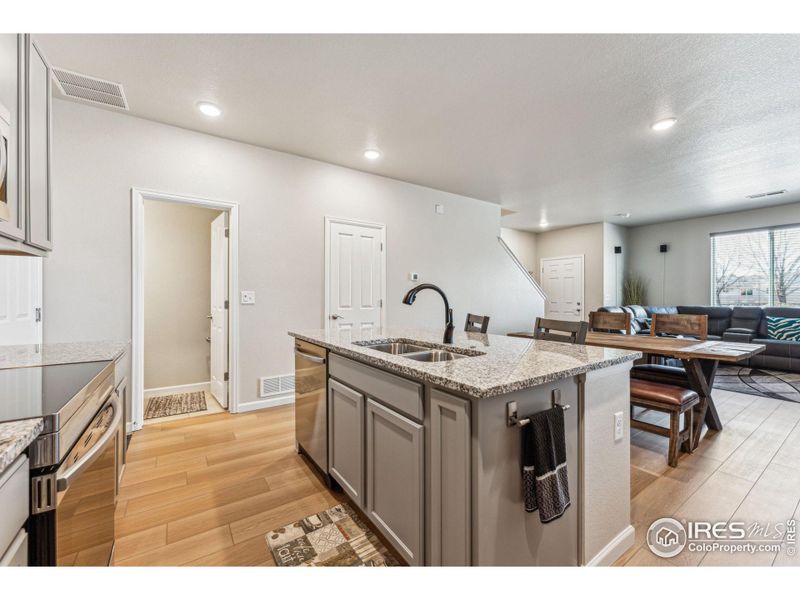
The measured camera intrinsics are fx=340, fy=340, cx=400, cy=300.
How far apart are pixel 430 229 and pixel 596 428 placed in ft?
12.3

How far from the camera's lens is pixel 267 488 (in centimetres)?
204

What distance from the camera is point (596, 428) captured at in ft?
4.57

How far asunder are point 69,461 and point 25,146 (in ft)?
4.21

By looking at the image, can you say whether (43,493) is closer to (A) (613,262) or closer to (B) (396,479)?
(B) (396,479)

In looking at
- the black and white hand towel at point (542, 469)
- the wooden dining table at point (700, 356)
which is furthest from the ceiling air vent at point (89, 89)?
the wooden dining table at point (700, 356)

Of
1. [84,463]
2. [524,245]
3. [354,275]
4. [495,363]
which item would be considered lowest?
[84,463]

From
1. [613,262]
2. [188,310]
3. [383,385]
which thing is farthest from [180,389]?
[613,262]

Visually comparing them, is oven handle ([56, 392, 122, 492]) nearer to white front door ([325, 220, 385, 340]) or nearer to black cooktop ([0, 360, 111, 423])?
black cooktop ([0, 360, 111, 423])

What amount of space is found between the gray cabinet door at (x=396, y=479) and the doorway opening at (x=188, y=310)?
2.31 metres

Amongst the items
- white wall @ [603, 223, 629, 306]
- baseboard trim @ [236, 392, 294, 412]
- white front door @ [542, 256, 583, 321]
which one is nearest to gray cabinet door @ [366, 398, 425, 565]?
baseboard trim @ [236, 392, 294, 412]

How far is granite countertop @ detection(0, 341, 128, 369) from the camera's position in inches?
58.1

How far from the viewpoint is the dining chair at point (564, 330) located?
190cm

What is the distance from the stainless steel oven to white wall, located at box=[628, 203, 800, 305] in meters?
8.74

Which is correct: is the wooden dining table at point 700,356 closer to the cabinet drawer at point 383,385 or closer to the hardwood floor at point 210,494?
the cabinet drawer at point 383,385
